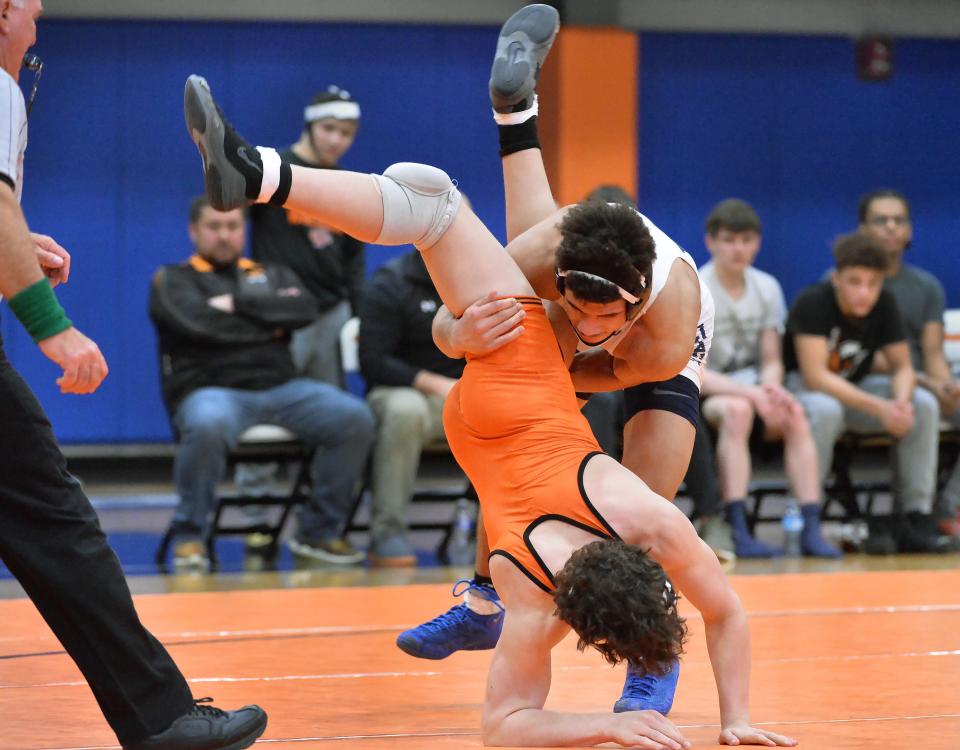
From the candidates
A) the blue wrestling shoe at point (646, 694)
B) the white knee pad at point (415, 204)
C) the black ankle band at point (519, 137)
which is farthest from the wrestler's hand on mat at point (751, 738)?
the black ankle band at point (519, 137)

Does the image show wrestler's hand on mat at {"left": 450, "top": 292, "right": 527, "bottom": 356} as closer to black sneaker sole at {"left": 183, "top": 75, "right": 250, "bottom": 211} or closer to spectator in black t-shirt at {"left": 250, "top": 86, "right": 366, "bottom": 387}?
black sneaker sole at {"left": 183, "top": 75, "right": 250, "bottom": 211}

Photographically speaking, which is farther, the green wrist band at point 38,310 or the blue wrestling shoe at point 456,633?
the blue wrestling shoe at point 456,633

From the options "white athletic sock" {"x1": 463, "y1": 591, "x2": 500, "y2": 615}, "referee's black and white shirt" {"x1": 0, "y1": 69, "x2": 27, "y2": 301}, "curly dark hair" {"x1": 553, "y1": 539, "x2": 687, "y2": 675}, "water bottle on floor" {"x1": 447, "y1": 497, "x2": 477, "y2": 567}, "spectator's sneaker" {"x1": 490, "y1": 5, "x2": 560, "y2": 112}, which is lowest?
"water bottle on floor" {"x1": 447, "y1": 497, "x2": 477, "y2": 567}

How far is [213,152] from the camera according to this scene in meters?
2.76

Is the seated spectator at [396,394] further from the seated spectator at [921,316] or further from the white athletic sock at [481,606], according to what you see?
the white athletic sock at [481,606]

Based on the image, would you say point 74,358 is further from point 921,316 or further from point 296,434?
point 921,316

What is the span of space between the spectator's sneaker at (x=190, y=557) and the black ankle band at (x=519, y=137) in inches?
96.6

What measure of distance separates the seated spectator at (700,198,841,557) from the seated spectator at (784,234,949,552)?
0.42 feet

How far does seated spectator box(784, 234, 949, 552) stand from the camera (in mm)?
5734

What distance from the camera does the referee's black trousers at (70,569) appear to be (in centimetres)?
229

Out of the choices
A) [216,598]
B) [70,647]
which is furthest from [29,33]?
[216,598]

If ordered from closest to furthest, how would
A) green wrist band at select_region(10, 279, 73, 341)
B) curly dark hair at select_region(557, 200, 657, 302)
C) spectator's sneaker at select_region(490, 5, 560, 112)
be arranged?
green wrist band at select_region(10, 279, 73, 341) < curly dark hair at select_region(557, 200, 657, 302) < spectator's sneaker at select_region(490, 5, 560, 112)

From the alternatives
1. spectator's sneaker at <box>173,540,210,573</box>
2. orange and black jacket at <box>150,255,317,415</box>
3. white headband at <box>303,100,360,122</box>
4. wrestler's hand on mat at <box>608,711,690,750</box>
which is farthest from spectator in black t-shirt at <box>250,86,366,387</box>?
wrestler's hand on mat at <box>608,711,690,750</box>

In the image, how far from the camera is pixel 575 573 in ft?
7.64
